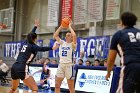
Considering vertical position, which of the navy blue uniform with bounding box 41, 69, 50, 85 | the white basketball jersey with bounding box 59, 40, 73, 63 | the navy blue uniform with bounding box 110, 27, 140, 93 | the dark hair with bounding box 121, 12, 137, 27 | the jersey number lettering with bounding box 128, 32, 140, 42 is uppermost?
the dark hair with bounding box 121, 12, 137, 27

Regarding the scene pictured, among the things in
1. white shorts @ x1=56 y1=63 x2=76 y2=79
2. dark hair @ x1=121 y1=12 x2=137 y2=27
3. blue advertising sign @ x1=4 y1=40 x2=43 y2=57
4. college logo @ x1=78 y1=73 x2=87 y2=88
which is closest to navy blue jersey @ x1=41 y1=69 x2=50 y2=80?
college logo @ x1=78 y1=73 x2=87 y2=88

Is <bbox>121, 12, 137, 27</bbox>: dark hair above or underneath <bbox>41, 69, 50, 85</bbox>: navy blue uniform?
above

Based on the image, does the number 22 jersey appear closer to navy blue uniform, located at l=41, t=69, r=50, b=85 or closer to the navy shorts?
the navy shorts

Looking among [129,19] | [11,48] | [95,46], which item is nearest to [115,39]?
[129,19]

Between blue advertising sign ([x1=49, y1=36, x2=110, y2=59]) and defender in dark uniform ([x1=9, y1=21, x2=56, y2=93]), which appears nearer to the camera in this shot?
defender in dark uniform ([x1=9, y1=21, x2=56, y2=93])

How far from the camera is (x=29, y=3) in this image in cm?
2664

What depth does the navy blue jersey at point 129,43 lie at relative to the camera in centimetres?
481

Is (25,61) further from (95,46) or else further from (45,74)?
(95,46)

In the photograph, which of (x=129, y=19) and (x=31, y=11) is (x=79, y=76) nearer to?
(x=129, y=19)

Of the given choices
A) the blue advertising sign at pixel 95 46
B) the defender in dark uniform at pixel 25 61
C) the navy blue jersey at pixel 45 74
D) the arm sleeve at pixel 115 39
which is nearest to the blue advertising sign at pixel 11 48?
the blue advertising sign at pixel 95 46

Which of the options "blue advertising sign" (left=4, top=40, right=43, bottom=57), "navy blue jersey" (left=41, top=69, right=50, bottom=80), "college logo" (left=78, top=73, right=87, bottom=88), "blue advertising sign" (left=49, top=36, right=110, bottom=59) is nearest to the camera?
"college logo" (left=78, top=73, right=87, bottom=88)

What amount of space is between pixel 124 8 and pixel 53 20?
5.52 metres

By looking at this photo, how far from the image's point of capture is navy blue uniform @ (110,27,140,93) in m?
4.73

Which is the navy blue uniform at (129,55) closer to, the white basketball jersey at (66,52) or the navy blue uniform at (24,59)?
the navy blue uniform at (24,59)
